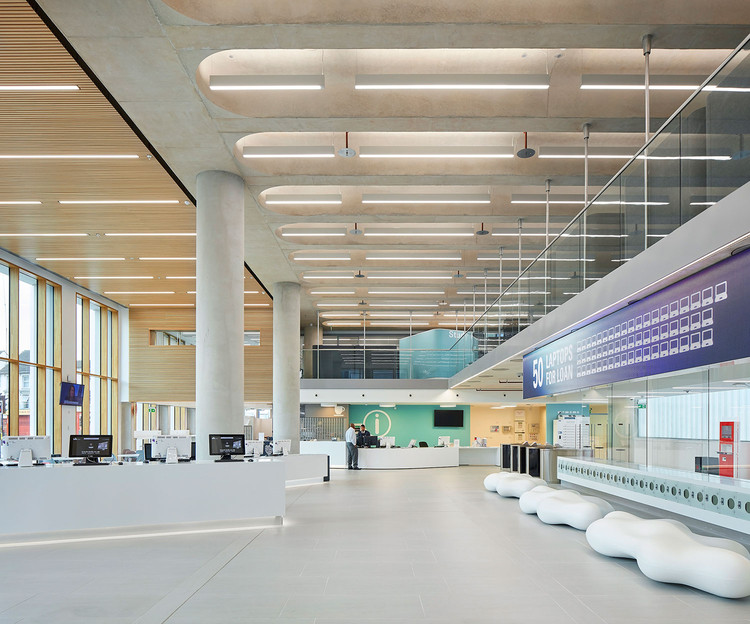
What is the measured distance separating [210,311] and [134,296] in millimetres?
14190

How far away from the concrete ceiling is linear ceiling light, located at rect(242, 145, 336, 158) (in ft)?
0.38

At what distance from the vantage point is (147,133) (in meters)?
10.6

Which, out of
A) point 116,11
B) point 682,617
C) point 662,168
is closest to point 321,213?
point 116,11

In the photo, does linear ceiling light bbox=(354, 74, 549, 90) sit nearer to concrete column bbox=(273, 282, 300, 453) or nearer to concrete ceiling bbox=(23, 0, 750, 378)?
concrete ceiling bbox=(23, 0, 750, 378)

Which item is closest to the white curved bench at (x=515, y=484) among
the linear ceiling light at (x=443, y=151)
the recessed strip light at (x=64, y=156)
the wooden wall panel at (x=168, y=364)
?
the linear ceiling light at (x=443, y=151)

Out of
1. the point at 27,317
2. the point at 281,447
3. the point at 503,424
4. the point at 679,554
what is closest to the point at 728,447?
the point at 679,554

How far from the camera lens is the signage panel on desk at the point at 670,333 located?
5.90 meters

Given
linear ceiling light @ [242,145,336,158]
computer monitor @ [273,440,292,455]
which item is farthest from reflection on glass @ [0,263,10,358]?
linear ceiling light @ [242,145,336,158]

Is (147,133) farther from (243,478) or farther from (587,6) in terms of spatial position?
(587,6)

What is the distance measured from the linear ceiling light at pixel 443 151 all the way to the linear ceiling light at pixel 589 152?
58 centimetres

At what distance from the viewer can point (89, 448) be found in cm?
1070

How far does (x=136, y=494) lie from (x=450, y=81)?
6.91 metres

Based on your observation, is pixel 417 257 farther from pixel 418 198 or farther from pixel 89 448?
pixel 89 448

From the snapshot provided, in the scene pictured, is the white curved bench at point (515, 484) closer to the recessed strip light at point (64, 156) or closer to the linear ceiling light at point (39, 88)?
the recessed strip light at point (64, 156)
